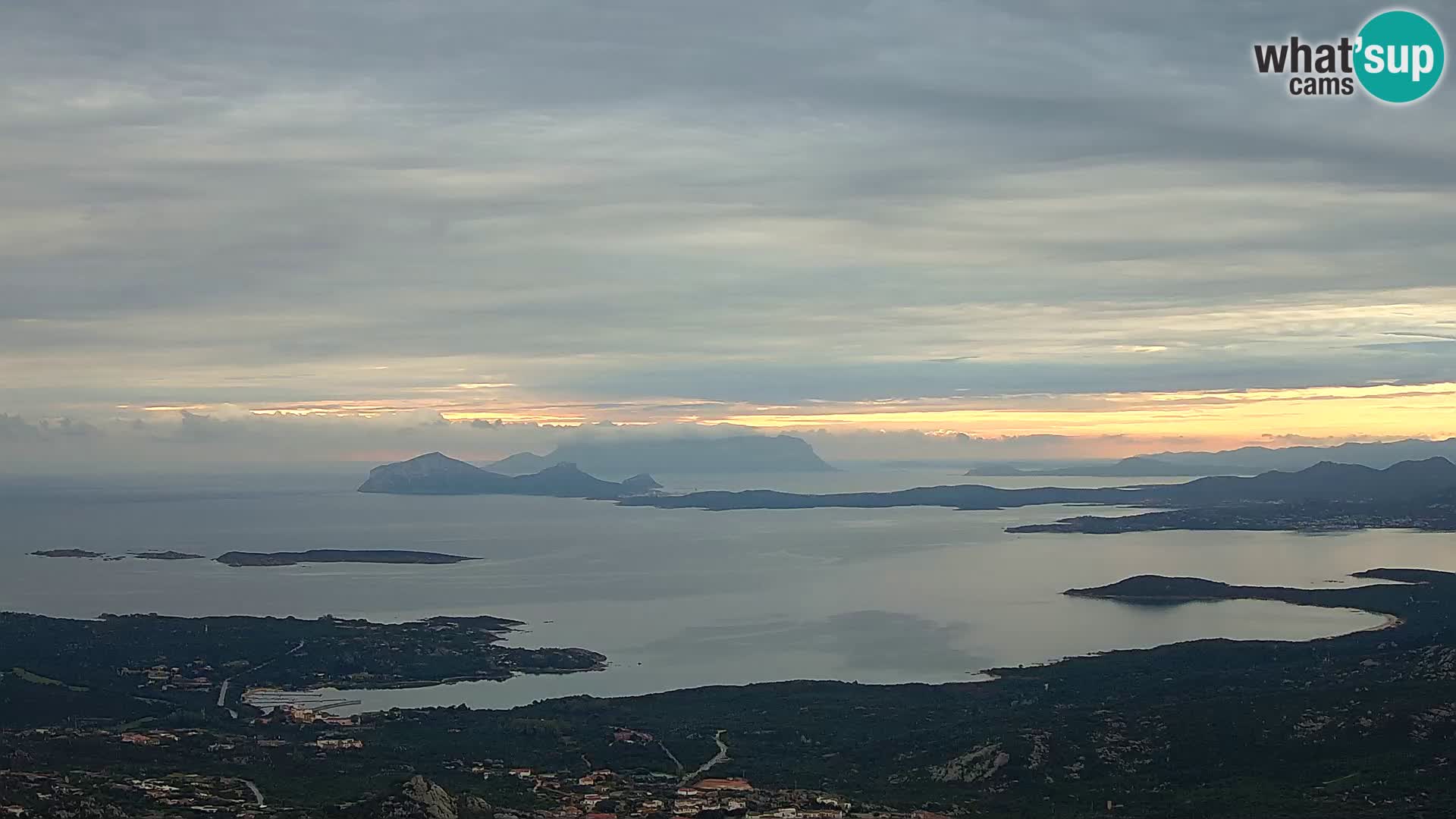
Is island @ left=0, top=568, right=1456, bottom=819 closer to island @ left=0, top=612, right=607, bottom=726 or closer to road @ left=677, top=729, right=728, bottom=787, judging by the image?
road @ left=677, top=729, right=728, bottom=787

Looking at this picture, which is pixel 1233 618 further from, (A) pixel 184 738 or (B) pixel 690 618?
(A) pixel 184 738

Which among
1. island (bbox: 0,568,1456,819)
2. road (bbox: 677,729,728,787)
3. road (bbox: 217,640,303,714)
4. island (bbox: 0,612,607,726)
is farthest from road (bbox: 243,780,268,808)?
island (bbox: 0,612,607,726)

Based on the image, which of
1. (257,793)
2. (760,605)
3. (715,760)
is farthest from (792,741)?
(760,605)

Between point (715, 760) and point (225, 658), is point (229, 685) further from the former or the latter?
point (715, 760)

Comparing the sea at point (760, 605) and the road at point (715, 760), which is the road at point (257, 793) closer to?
the road at point (715, 760)

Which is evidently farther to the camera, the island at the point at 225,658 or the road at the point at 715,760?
the island at the point at 225,658

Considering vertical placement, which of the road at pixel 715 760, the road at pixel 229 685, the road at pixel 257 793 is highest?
the road at pixel 257 793

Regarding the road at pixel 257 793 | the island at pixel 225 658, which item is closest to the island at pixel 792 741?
the road at pixel 257 793

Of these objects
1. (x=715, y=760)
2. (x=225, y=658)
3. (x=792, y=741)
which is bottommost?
(x=225, y=658)
